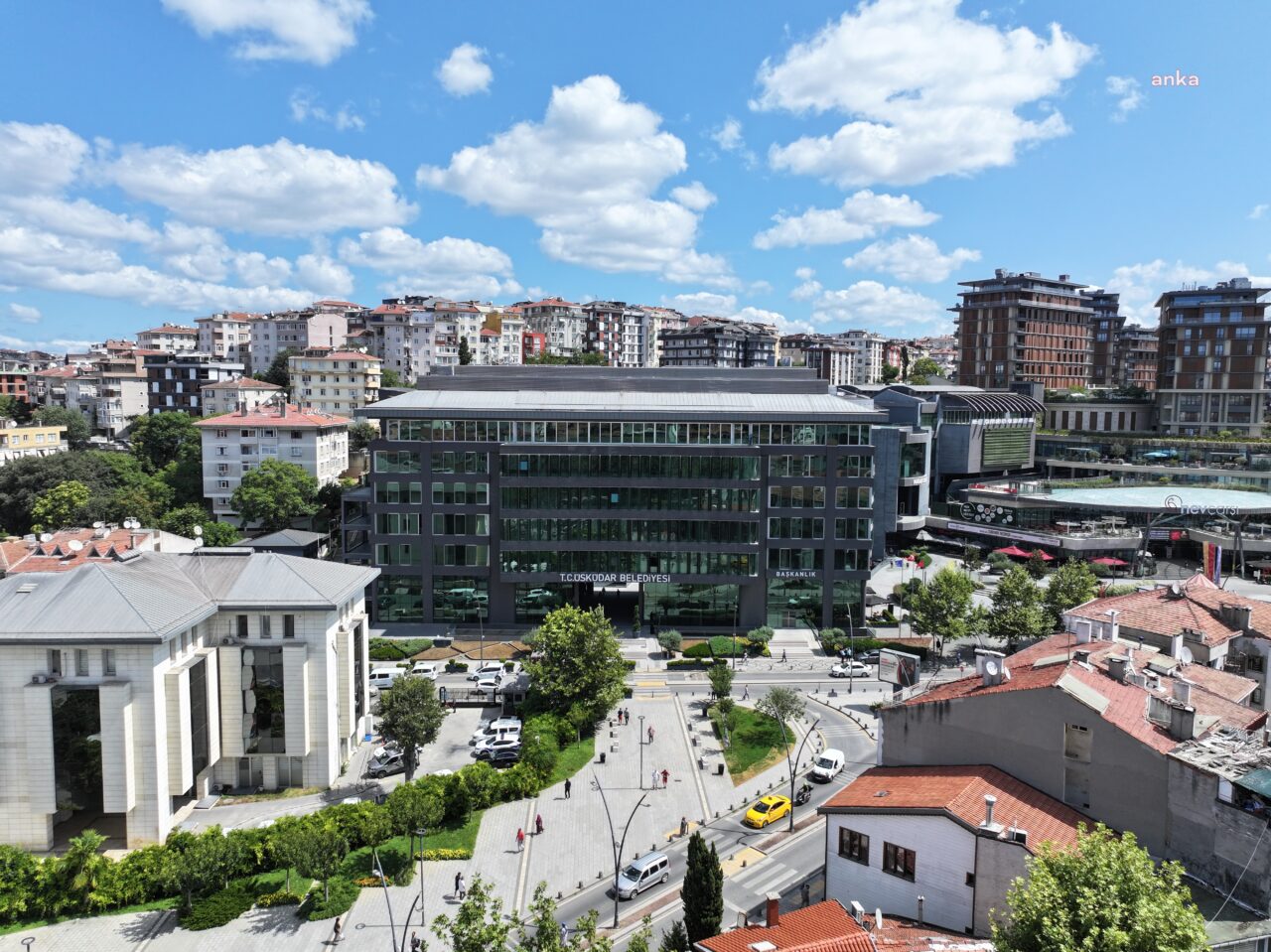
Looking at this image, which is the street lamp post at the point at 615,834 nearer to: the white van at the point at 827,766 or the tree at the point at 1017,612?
the white van at the point at 827,766

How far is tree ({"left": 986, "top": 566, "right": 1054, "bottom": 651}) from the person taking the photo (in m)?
Answer: 68.9

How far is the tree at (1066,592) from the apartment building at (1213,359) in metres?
83.8

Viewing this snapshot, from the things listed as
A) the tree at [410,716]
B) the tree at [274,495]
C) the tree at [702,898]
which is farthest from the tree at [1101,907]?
the tree at [274,495]

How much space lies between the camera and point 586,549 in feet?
264

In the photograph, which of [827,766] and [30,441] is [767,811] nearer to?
[827,766]

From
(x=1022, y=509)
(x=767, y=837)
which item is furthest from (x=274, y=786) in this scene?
(x=1022, y=509)

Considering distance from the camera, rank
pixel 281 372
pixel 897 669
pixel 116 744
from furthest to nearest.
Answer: pixel 281 372, pixel 897 669, pixel 116 744

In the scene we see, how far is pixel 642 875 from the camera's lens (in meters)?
40.5

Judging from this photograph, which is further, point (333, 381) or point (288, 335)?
point (288, 335)

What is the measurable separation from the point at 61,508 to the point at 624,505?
72.4 metres

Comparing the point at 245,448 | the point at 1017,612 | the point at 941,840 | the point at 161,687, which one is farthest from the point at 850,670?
the point at 245,448

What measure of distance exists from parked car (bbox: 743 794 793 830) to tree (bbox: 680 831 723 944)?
13021 mm

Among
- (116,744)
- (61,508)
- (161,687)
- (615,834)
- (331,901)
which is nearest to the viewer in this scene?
(331,901)

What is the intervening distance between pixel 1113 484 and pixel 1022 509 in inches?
862
